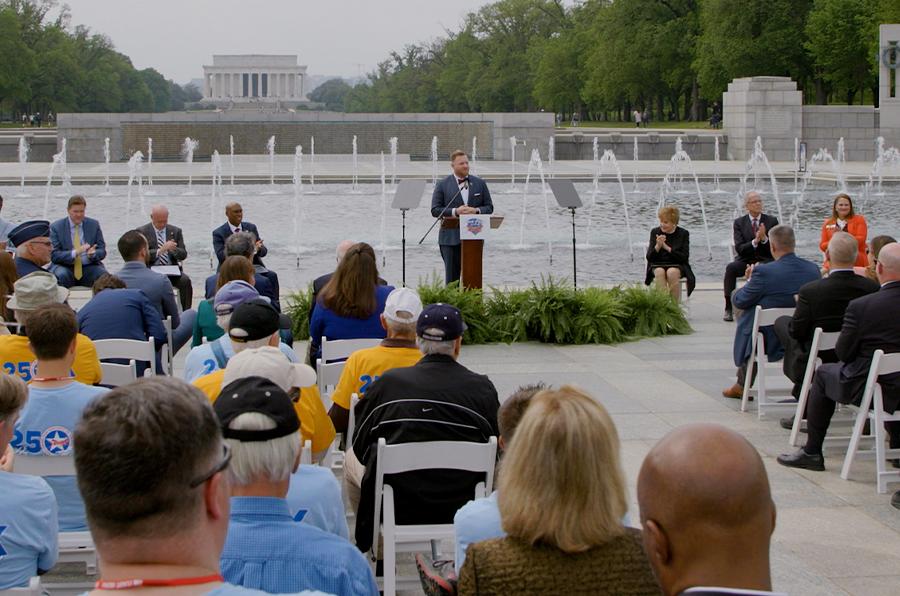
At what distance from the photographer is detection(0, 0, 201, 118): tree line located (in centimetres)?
8300

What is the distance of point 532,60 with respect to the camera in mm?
96688

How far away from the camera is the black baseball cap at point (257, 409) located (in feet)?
11.6

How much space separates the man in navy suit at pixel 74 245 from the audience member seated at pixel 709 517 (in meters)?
11.4

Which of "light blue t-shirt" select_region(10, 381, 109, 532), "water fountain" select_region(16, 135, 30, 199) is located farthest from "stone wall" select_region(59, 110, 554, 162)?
"light blue t-shirt" select_region(10, 381, 109, 532)

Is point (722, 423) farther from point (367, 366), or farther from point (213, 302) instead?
point (213, 302)

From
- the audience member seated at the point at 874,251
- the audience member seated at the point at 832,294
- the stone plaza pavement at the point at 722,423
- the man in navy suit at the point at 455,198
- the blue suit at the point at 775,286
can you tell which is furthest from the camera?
the man in navy suit at the point at 455,198

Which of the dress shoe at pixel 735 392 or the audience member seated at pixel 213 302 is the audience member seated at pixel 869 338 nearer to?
the dress shoe at pixel 735 392

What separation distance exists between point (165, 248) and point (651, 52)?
67.9 metres

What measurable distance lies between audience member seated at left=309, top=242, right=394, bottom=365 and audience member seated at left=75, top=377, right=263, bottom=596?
585 centimetres

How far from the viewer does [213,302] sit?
8.44m

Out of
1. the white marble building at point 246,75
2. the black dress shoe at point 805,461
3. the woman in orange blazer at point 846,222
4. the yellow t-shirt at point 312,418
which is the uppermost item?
the white marble building at point 246,75

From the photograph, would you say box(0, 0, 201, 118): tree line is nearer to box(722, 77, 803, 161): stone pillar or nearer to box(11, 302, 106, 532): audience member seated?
box(722, 77, 803, 161): stone pillar

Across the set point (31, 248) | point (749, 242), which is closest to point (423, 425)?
point (31, 248)

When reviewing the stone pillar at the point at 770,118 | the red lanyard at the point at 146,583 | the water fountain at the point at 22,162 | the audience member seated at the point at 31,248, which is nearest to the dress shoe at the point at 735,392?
the audience member seated at the point at 31,248
